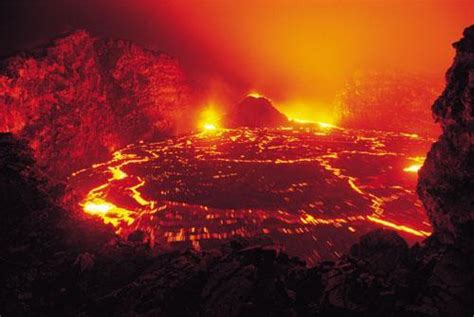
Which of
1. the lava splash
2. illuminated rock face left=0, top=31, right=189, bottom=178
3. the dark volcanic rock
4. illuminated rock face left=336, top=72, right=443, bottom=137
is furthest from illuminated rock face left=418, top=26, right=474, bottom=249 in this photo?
illuminated rock face left=336, top=72, right=443, bottom=137

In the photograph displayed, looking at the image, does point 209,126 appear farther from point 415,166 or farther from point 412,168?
point 412,168

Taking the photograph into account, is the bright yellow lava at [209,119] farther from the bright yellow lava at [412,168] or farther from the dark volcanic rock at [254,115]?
the bright yellow lava at [412,168]

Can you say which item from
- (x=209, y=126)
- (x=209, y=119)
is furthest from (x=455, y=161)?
(x=209, y=119)

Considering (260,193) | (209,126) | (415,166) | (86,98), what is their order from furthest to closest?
(209,126) < (86,98) < (415,166) < (260,193)

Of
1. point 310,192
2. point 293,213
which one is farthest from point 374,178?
point 293,213

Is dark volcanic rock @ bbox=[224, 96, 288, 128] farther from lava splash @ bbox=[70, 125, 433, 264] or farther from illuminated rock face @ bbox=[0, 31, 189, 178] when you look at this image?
lava splash @ bbox=[70, 125, 433, 264]

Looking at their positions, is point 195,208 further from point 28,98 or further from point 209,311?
point 28,98
